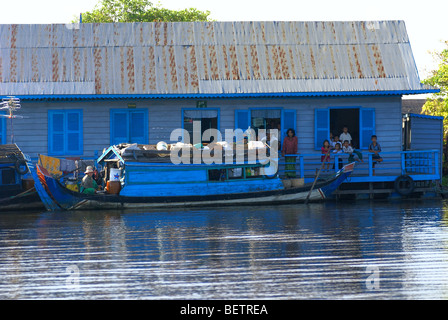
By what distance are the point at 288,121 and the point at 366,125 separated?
8.69 feet

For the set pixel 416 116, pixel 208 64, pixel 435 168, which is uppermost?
pixel 208 64

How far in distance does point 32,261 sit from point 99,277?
2067 millimetres

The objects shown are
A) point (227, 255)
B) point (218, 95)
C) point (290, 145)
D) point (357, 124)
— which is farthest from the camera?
point (357, 124)

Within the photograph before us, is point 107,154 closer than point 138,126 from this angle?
Yes

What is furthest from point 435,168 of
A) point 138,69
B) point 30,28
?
point 30,28

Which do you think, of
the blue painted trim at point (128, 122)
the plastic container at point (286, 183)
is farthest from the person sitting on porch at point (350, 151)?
the blue painted trim at point (128, 122)

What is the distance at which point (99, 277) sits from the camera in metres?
10.7

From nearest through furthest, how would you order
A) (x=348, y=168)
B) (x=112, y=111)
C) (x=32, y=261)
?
(x=32, y=261), (x=348, y=168), (x=112, y=111)

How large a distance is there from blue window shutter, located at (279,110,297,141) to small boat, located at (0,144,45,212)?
27.0 ft

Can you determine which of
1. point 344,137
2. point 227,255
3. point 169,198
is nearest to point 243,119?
point 344,137

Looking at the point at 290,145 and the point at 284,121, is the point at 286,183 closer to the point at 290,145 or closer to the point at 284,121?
the point at 290,145

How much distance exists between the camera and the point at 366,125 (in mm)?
24562

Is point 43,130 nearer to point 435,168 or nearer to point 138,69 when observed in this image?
point 138,69

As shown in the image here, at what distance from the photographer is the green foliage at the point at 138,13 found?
49.1m
